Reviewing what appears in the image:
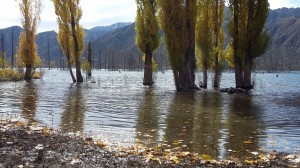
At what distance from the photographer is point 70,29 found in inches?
1811

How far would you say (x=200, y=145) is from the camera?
1000cm

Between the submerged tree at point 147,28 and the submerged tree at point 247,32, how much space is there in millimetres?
8613

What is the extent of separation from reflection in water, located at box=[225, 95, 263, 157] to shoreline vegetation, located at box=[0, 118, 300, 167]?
2.75 feet

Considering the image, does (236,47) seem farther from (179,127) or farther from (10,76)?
(10,76)

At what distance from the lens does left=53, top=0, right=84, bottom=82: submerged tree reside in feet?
144

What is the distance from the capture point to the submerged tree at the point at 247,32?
3300cm

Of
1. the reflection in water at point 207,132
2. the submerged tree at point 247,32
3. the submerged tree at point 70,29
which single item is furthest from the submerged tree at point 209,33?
the reflection in water at point 207,132

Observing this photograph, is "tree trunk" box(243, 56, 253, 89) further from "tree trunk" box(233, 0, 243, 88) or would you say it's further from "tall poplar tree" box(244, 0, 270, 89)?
"tree trunk" box(233, 0, 243, 88)

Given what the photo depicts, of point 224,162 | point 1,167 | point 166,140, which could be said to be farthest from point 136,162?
point 166,140

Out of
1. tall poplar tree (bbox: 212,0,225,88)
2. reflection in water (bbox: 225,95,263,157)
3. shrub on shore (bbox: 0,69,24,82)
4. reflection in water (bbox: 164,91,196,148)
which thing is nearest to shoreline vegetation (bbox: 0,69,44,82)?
shrub on shore (bbox: 0,69,24,82)

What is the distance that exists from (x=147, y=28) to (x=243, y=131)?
27.7 metres

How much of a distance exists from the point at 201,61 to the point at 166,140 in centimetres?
2795

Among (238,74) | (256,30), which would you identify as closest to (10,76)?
(238,74)

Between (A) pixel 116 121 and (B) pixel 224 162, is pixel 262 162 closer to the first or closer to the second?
(B) pixel 224 162
